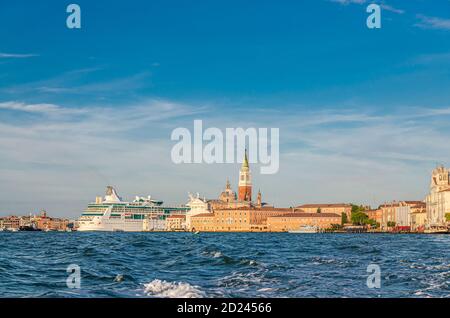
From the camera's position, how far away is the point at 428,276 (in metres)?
15.1

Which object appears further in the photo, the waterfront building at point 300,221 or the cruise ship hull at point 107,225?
the waterfront building at point 300,221

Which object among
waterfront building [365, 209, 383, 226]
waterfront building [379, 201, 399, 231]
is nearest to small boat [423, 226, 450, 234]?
waterfront building [379, 201, 399, 231]

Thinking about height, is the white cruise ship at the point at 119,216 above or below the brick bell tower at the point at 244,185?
below

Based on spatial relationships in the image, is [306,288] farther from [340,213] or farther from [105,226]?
[340,213]

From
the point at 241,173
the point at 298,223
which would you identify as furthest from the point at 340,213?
the point at 241,173

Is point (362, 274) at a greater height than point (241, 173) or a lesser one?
lesser

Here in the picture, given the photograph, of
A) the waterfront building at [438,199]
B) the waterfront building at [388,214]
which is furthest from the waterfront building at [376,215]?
the waterfront building at [438,199]

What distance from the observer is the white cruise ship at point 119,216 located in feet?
369

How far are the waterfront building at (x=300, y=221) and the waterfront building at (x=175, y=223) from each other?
18.8 m

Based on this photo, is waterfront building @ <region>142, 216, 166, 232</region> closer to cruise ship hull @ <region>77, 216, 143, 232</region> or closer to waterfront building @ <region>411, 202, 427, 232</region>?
cruise ship hull @ <region>77, 216, 143, 232</region>

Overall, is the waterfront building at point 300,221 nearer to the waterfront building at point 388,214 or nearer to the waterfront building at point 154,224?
the waterfront building at point 388,214

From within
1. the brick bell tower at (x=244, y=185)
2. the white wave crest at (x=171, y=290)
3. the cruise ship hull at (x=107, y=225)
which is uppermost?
the brick bell tower at (x=244, y=185)

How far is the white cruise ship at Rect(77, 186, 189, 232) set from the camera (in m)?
112

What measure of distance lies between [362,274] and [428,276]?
156 cm
